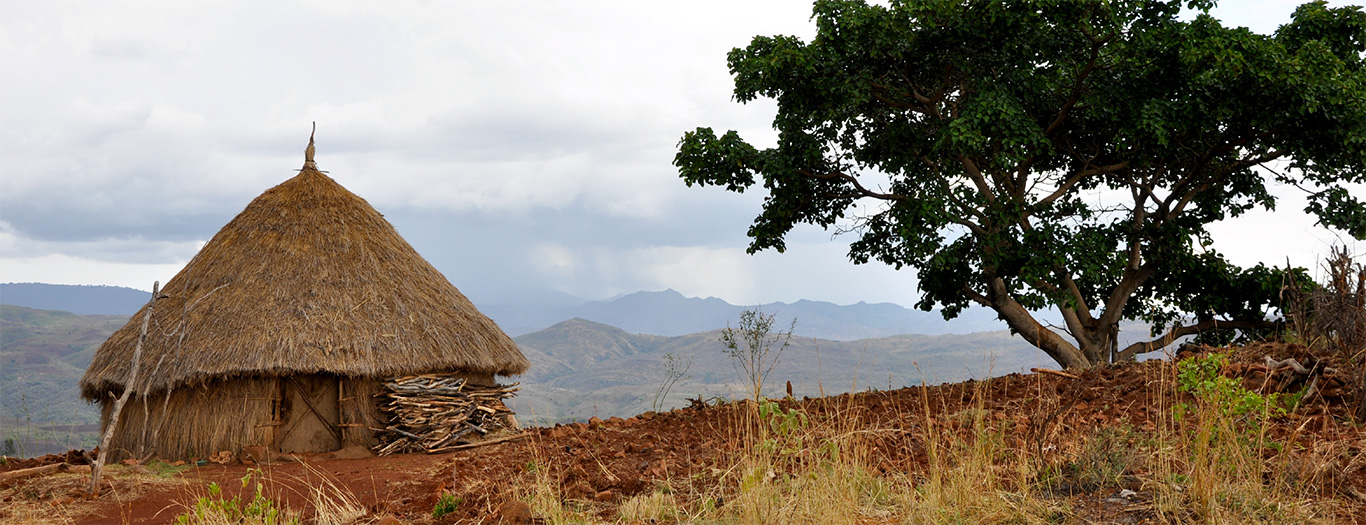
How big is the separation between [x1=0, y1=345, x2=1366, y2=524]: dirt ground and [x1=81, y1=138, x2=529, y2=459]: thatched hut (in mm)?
1011

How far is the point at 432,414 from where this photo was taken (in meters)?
11.8

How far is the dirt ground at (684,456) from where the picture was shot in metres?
5.43

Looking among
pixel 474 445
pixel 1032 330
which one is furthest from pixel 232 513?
pixel 1032 330

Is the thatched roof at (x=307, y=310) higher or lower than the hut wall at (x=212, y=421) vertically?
higher

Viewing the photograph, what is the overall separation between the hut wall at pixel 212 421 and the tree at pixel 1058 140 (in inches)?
238

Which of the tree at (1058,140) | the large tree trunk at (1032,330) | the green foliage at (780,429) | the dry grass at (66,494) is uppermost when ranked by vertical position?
the tree at (1058,140)

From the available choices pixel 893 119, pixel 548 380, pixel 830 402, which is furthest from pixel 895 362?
pixel 830 402

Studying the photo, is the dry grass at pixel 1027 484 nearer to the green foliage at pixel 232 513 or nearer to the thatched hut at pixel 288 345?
the green foliage at pixel 232 513

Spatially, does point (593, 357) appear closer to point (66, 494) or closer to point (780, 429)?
point (66, 494)

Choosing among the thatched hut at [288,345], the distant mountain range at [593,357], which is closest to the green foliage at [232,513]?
the thatched hut at [288,345]

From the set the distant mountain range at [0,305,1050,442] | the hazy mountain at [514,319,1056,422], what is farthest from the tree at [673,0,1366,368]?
the hazy mountain at [514,319,1056,422]

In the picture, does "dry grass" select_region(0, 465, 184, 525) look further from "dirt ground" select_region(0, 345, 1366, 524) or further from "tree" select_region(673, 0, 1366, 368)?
"tree" select_region(673, 0, 1366, 368)

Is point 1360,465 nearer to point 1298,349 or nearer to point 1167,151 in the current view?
point 1298,349

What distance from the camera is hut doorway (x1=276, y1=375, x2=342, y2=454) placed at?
1157 centimetres
